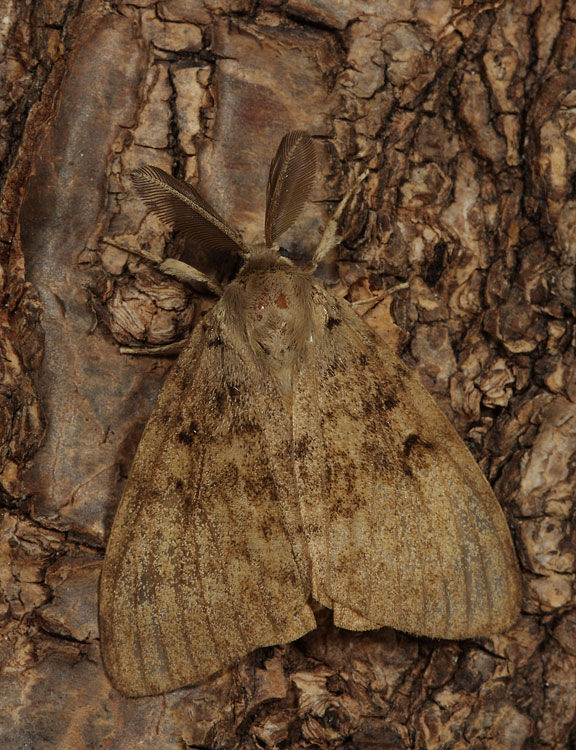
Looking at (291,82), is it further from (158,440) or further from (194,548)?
(194,548)

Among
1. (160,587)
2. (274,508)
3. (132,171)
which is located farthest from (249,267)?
(160,587)

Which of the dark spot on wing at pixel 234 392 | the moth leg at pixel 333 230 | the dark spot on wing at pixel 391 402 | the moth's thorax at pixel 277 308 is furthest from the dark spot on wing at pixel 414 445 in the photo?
the moth leg at pixel 333 230

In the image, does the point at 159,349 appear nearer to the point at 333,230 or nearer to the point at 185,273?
the point at 185,273

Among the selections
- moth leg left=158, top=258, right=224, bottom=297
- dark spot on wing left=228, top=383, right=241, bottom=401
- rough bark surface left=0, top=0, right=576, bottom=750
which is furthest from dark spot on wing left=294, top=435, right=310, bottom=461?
moth leg left=158, top=258, right=224, bottom=297

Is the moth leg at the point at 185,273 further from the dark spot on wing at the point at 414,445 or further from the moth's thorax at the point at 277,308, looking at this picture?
the dark spot on wing at the point at 414,445

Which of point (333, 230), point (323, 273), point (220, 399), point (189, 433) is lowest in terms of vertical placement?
point (189, 433)

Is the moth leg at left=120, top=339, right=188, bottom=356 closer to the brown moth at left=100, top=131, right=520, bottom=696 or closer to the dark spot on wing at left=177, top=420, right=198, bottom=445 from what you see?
the brown moth at left=100, top=131, right=520, bottom=696

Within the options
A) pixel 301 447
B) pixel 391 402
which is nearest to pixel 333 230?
pixel 391 402

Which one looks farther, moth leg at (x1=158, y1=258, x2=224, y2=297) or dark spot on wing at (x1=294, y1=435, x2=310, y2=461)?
dark spot on wing at (x1=294, y1=435, x2=310, y2=461)
